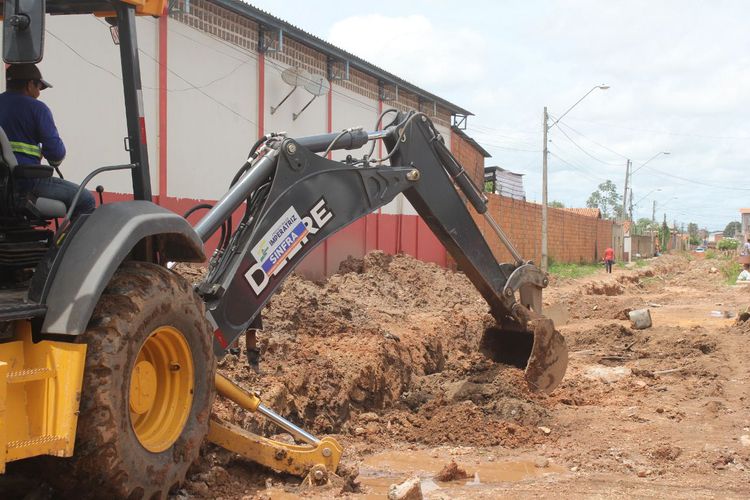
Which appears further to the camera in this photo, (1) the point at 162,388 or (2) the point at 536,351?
(2) the point at 536,351

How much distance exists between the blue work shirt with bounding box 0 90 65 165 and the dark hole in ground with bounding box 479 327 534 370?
5.57 metres

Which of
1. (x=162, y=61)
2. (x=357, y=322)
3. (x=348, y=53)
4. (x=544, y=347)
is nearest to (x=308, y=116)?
(x=348, y=53)

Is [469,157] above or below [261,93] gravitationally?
above

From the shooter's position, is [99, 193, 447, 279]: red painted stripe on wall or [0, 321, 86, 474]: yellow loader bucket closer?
[0, 321, 86, 474]: yellow loader bucket

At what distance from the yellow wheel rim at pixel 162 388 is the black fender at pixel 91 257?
0.45 m

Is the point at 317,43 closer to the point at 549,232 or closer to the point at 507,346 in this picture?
the point at 507,346

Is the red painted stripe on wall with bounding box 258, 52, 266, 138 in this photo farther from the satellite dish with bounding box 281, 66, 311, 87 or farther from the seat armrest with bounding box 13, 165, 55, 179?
the seat armrest with bounding box 13, 165, 55, 179

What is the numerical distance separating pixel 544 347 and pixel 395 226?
531 inches

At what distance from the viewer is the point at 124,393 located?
3455 mm

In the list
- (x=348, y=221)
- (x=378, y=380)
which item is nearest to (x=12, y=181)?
(x=348, y=221)

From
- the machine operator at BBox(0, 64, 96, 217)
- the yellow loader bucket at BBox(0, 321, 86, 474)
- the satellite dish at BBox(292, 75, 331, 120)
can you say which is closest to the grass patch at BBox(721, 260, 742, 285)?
the satellite dish at BBox(292, 75, 331, 120)

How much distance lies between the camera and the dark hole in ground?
8172 mm

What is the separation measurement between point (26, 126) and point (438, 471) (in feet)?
12.7

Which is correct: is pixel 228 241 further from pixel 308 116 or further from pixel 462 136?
pixel 462 136
